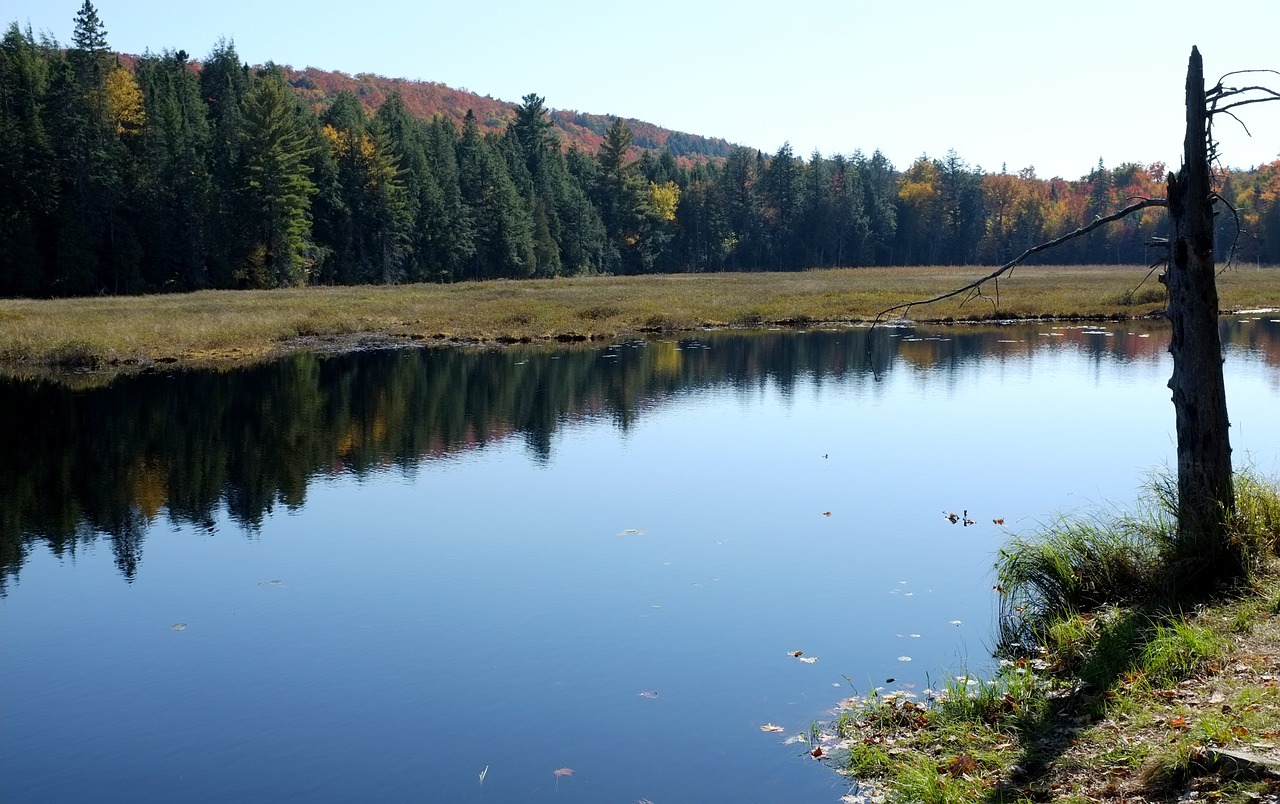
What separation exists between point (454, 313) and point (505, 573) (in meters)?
40.0

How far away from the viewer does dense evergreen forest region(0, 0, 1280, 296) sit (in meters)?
69.6

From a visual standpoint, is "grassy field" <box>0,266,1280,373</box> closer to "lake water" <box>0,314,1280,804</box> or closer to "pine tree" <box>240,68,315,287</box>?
"pine tree" <box>240,68,315,287</box>

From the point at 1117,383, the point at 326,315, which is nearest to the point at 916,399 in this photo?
the point at 1117,383

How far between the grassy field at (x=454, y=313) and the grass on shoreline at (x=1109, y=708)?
79.4 ft

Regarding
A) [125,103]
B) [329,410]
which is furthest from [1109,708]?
[125,103]

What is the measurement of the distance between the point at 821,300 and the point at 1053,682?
53313mm

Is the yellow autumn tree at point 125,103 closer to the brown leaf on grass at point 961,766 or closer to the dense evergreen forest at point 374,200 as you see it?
the dense evergreen forest at point 374,200

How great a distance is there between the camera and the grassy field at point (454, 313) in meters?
38.9

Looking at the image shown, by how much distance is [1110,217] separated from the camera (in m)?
9.30

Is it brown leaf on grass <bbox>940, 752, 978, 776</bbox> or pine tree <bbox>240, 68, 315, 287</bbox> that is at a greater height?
pine tree <bbox>240, 68, 315, 287</bbox>

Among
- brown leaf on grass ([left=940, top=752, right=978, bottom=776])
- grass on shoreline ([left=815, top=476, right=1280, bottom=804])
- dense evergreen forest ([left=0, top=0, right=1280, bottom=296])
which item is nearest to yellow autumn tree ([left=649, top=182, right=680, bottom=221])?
dense evergreen forest ([left=0, top=0, right=1280, bottom=296])

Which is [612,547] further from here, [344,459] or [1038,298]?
[1038,298]

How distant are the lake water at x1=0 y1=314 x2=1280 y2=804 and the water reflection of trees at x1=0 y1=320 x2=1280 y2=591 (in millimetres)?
149

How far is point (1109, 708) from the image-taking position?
295 inches
